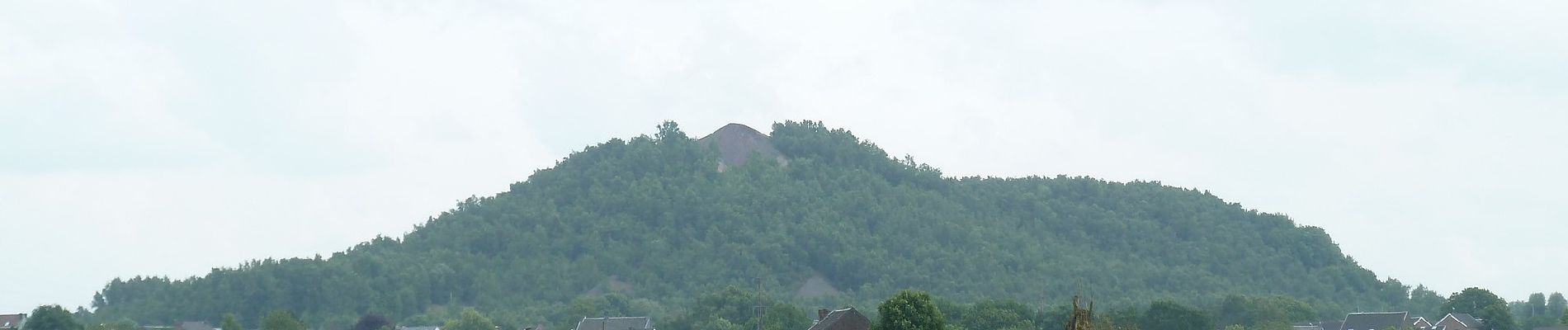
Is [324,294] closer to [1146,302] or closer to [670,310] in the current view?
[670,310]

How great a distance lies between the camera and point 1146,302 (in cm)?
16938

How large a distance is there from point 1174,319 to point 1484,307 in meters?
33.4

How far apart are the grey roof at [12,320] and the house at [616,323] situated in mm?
44368

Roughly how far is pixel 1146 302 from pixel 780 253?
45671 millimetres

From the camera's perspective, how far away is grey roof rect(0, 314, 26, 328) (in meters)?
143

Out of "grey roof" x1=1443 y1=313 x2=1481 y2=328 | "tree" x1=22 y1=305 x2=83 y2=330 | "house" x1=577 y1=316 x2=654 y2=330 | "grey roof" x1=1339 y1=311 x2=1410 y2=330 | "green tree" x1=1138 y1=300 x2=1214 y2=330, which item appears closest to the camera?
"green tree" x1=1138 y1=300 x2=1214 y2=330

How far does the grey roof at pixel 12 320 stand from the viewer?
14275 centimetres

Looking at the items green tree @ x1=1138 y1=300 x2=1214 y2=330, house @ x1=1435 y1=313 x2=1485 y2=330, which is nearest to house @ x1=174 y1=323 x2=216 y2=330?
green tree @ x1=1138 y1=300 x2=1214 y2=330

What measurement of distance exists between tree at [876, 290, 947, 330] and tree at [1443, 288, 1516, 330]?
252 ft

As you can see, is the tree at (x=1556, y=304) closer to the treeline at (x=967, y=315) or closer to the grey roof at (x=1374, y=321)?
the treeline at (x=967, y=315)

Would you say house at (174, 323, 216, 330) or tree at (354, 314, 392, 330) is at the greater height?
house at (174, 323, 216, 330)

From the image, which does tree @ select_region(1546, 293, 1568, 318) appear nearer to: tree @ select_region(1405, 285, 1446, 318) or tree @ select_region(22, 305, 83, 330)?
tree @ select_region(1405, 285, 1446, 318)

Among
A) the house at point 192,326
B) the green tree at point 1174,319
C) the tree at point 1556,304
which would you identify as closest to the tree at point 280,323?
the house at point 192,326

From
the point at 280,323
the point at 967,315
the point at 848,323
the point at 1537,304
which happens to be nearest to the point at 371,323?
the point at 280,323
